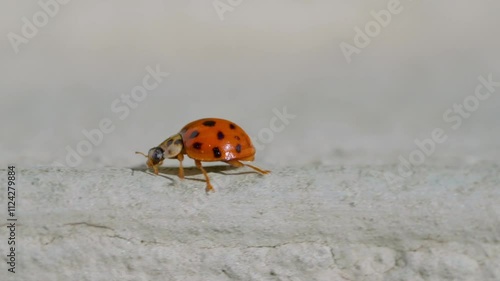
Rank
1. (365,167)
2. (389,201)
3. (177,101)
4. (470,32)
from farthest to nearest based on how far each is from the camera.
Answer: (470,32) < (177,101) < (365,167) < (389,201)

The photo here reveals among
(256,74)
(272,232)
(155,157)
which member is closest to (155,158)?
(155,157)

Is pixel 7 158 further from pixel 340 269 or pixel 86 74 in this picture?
pixel 340 269

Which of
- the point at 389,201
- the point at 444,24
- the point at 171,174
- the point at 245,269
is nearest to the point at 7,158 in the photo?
the point at 171,174

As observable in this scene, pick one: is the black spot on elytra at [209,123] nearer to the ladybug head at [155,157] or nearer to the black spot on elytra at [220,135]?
the black spot on elytra at [220,135]

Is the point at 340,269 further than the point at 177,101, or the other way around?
the point at 177,101

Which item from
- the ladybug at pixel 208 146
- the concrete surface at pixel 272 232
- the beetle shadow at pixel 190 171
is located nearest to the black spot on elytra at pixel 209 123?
the ladybug at pixel 208 146

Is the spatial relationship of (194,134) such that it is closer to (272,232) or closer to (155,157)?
(155,157)
